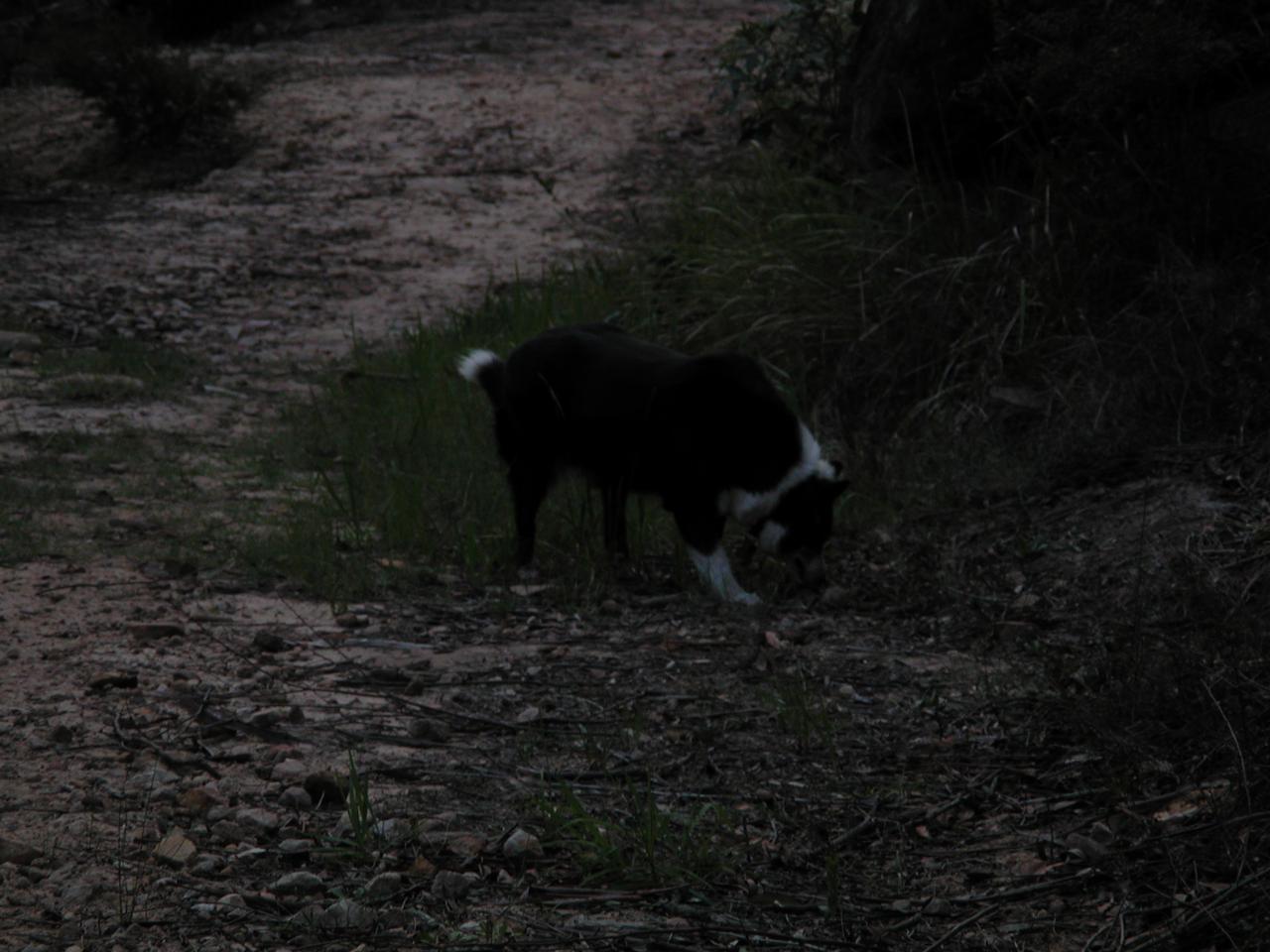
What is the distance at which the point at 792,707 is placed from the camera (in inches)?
174

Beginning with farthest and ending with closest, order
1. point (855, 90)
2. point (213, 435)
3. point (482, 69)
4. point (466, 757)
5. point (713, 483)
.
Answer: point (482, 69)
point (855, 90)
point (213, 435)
point (713, 483)
point (466, 757)

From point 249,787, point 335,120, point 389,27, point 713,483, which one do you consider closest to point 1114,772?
point 249,787

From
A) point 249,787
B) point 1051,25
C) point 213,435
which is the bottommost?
point 213,435

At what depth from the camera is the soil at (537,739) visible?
324 centimetres

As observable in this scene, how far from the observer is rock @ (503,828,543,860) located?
11.5 ft

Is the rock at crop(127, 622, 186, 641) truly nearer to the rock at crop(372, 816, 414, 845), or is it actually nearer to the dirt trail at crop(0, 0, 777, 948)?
the dirt trail at crop(0, 0, 777, 948)

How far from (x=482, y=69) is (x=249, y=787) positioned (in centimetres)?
1196

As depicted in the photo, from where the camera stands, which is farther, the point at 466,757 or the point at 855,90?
the point at 855,90

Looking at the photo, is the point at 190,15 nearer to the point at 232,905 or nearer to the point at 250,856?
the point at 250,856

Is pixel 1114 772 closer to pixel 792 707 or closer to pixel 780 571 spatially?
pixel 792 707

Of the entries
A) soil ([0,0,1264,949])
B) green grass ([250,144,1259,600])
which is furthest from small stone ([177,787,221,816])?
green grass ([250,144,1259,600])

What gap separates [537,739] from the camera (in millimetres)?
4289

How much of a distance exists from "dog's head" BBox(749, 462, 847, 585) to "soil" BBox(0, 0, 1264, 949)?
17 cm

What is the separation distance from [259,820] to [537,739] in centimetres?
89
